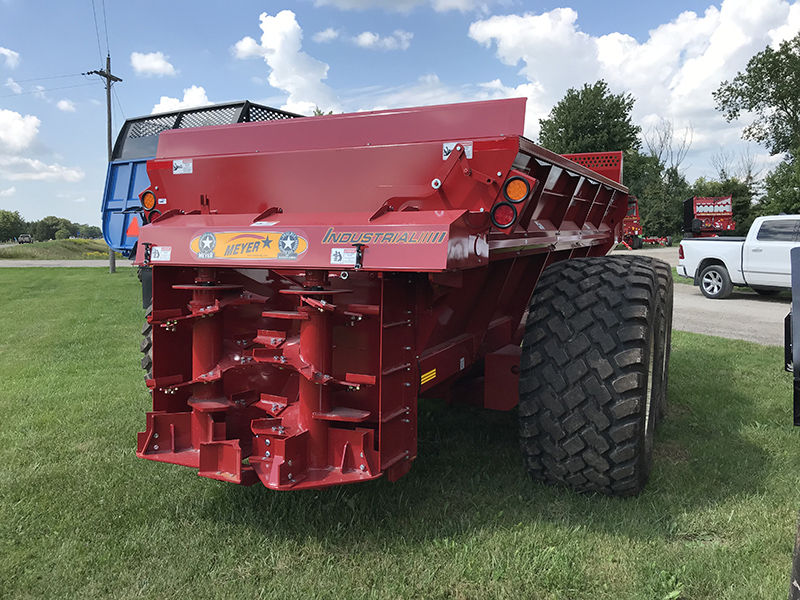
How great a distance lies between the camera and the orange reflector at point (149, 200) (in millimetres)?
3545

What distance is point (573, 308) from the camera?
302 cm

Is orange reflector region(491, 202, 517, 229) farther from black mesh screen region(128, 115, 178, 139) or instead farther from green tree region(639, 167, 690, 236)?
green tree region(639, 167, 690, 236)

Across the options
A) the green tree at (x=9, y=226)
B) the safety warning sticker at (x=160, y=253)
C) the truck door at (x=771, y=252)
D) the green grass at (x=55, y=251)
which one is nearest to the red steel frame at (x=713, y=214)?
the truck door at (x=771, y=252)

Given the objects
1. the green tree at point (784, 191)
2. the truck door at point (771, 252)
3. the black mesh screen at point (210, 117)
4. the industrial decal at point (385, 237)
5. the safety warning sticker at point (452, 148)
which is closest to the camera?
the industrial decal at point (385, 237)

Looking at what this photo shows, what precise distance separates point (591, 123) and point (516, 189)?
1647 inches

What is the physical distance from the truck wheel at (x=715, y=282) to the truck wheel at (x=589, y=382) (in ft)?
38.1

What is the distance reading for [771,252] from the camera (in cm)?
1235

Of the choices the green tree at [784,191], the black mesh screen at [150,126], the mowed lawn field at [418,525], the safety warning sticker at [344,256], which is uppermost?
the green tree at [784,191]

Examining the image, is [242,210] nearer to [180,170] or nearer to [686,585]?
[180,170]

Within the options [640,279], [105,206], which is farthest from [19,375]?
[640,279]

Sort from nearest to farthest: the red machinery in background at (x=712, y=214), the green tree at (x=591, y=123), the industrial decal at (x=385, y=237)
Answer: the industrial decal at (x=385, y=237), the red machinery in background at (x=712, y=214), the green tree at (x=591, y=123)

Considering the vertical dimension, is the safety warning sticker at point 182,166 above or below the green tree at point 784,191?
below

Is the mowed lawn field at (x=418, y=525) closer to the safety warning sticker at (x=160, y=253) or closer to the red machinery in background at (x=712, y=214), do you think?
the safety warning sticker at (x=160, y=253)

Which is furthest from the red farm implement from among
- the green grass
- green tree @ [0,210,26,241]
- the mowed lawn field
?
green tree @ [0,210,26,241]
